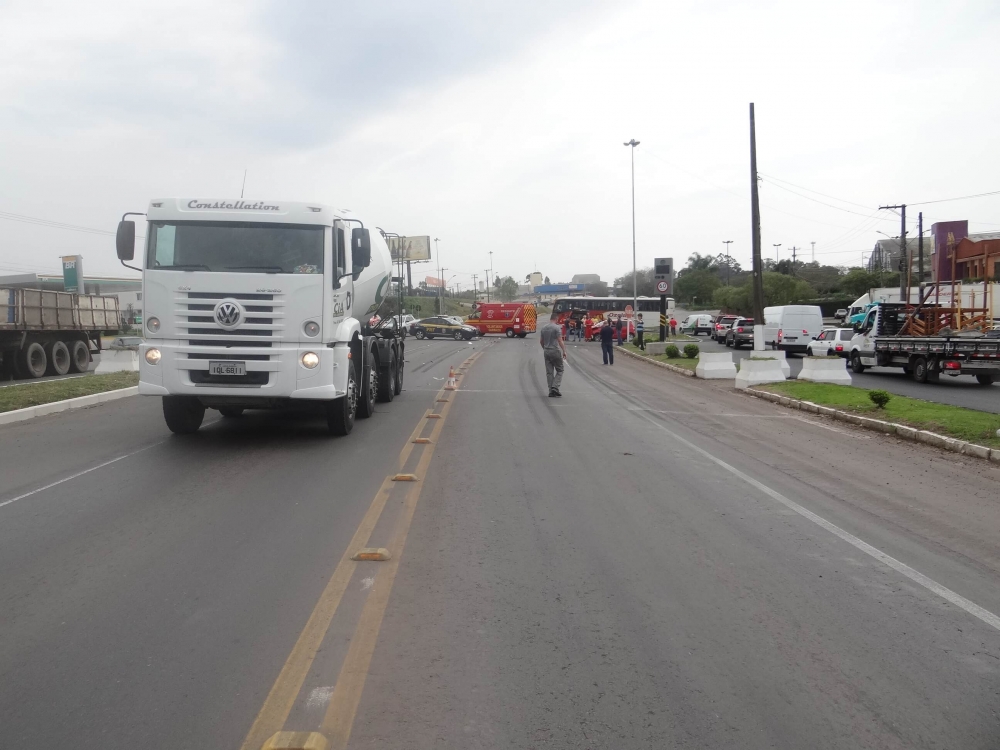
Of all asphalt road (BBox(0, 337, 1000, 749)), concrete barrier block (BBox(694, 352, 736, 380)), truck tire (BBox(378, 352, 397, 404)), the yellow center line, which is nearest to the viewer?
the yellow center line

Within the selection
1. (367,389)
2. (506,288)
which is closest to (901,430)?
(367,389)

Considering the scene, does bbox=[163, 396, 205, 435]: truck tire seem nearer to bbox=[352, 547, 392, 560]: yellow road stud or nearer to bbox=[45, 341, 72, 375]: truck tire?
bbox=[352, 547, 392, 560]: yellow road stud

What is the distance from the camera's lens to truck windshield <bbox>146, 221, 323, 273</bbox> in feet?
34.0

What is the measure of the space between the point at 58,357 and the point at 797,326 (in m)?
28.6

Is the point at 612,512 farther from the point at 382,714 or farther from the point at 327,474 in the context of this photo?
the point at 382,714

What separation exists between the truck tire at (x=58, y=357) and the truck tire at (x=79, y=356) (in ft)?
1.17

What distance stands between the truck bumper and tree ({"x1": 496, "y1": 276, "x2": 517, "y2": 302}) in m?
164

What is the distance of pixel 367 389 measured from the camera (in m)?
13.6

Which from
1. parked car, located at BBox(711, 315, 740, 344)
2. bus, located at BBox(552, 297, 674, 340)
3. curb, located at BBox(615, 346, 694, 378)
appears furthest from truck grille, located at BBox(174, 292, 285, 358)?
bus, located at BBox(552, 297, 674, 340)

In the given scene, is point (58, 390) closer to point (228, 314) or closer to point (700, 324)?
point (228, 314)

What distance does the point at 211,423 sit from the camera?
1305cm

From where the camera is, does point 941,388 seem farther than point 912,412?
Yes

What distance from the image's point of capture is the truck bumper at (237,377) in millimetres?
10219

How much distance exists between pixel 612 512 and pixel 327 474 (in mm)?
3257
